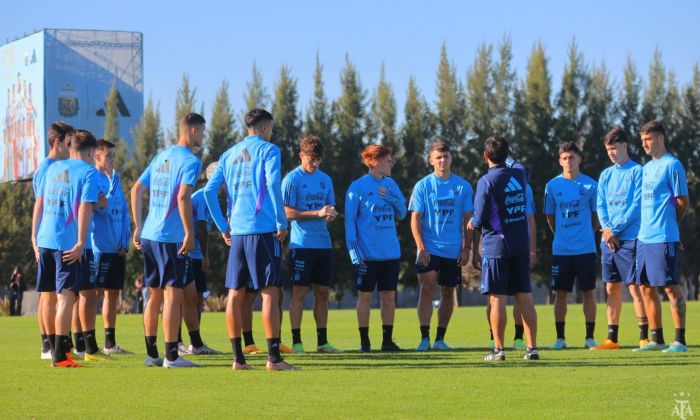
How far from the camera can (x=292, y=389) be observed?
891 cm

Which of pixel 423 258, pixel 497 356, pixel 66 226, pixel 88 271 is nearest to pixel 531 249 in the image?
pixel 497 356

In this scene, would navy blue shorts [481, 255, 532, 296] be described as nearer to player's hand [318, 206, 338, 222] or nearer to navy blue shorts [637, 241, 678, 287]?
player's hand [318, 206, 338, 222]

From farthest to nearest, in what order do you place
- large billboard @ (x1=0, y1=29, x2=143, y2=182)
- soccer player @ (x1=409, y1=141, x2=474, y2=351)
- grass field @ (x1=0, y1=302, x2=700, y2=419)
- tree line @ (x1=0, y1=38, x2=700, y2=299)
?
large billboard @ (x1=0, y1=29, x2=143, y2=182) → tree line @ (x1=0, y1=38, x2=700, y2=299) → soccer player @ (x1=409, y1=141, x2=474, y2=351) → grass field @ (x1=0, y1=302, x2=700, y2=419)

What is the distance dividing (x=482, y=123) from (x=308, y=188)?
38.7 metres

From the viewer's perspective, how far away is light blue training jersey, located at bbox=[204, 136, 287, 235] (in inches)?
415

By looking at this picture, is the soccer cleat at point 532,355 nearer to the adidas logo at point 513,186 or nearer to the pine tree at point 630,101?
the adidas logo at point 513,186

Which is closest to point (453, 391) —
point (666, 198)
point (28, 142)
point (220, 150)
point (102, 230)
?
point (666, 198)

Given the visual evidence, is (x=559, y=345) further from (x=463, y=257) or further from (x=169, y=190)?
(x=169, y=190)

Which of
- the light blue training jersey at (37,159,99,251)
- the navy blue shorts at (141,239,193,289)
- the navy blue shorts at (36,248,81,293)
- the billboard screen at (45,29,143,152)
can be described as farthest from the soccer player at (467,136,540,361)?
the billboard screen at (45,29,143,152)

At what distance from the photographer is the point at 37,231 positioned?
39.3ft

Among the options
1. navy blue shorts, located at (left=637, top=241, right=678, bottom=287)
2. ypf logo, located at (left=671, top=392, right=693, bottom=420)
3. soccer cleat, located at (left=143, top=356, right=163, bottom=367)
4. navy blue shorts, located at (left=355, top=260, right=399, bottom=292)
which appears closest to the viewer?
ypf logo, located at (left=671, top=392, right=693, bottom=420)

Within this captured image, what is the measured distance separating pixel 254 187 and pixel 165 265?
116 cm

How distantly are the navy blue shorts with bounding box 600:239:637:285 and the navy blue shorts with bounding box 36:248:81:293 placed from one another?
6.18 m

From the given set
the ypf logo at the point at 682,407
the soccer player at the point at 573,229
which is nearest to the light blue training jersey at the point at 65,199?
the soccer player at the point at 573,229
